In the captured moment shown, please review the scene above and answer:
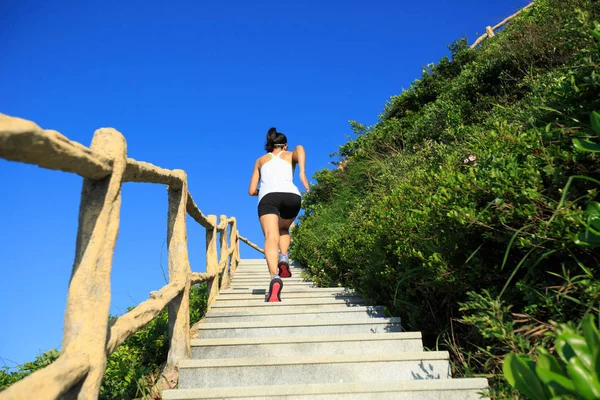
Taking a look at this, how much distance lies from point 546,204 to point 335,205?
7868mm

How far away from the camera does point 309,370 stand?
297 cm

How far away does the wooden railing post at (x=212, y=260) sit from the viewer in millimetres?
4973

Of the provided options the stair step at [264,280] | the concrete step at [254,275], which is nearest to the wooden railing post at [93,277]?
the stair step at [264,280]

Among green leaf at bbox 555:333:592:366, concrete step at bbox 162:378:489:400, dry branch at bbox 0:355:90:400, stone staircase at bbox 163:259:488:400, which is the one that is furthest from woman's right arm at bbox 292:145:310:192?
green leaf at bbox 555:333:592:366

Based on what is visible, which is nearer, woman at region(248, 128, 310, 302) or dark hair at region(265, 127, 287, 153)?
woman at region(248, 128, 310, 302)

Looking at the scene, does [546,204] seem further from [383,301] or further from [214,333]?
Result: [214,333]

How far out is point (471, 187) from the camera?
277cm

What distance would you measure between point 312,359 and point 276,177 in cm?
252

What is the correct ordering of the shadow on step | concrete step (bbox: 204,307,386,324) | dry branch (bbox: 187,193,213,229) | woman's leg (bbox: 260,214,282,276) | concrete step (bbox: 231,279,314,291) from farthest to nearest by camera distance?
concrete step (bbox: 231,279,314,291) → woman's leg (bbox: 260,214,282,276) → concrete step (bbox: 204,307,386,324) → dry branch (bbox: 187,193,213,229) → the shadow on step

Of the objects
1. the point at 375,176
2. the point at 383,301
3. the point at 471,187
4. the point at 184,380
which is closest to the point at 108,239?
the point at 184,380

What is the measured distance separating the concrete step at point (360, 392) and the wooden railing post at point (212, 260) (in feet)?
7.75

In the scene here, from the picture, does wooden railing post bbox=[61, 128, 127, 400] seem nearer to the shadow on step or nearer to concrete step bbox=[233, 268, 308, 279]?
the shadow on step

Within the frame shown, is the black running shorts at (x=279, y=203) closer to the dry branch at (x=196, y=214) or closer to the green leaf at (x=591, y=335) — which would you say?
the dry branch at (x=196, y=214)

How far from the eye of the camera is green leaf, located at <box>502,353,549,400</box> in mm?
1340
